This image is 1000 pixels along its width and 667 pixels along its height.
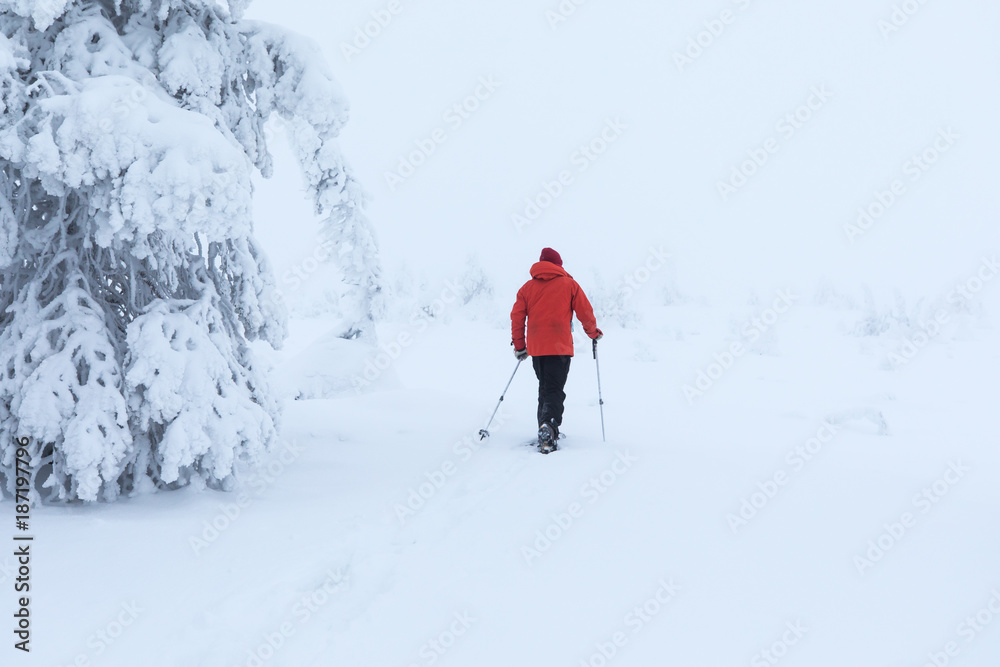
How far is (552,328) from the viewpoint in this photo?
6.41 meters

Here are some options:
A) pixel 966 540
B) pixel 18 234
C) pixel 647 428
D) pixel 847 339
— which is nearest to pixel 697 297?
pixel 847 339

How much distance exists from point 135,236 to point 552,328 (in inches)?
157

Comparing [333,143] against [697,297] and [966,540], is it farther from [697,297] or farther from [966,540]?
[697,297]

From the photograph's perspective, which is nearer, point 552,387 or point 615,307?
point 552,387

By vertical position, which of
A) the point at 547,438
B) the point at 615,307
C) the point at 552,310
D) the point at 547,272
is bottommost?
the point at 615,307

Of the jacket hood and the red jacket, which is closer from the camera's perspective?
the red jacket

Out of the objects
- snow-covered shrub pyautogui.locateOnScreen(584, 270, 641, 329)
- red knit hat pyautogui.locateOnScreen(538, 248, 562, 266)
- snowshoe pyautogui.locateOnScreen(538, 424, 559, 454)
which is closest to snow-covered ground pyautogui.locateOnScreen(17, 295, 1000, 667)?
snowshoe pyautogui.locateOnScreen(538, 424, 559, 454)

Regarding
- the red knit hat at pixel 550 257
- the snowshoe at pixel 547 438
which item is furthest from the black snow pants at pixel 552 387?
the red knit hat at pixel 550 257

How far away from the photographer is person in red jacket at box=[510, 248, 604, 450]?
6.36 m

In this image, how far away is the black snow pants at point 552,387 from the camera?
6320mm

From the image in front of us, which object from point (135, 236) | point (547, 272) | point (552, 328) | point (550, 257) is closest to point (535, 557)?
point (552, 328)

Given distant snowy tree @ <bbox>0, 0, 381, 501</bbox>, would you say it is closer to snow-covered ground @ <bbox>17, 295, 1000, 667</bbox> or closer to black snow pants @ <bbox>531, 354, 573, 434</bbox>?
snow-covered ground @ <bbox>17, 295, 1000, 667</bbox>

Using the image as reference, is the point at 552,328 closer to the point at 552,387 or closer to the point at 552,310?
the point at 552,310

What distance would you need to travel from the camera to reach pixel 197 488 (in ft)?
14.9
